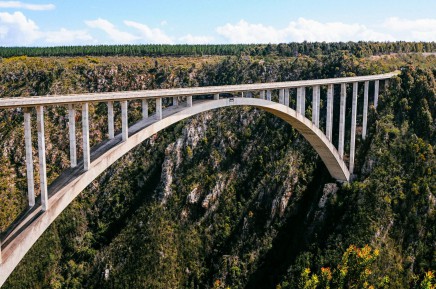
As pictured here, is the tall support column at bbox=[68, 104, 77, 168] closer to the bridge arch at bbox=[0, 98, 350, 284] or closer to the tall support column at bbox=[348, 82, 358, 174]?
the bridge arch at bbox=[0, 98, 350, 284]

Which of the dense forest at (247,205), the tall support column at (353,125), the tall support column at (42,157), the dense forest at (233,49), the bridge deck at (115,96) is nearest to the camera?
the bridge deck at (115,96)

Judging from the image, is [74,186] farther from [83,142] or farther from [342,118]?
[342,118]

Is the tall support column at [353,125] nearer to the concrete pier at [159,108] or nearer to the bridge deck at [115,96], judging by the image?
the bridge deck at [115,96]

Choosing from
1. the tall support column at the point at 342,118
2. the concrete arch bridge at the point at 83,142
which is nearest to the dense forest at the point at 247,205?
the tall support column at the point at 342,118

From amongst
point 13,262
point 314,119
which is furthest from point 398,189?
point 13,262

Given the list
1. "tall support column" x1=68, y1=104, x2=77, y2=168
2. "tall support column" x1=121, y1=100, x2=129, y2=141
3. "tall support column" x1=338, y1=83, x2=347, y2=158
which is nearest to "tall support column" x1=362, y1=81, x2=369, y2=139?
"tall support column" x1=338, y1=83, x2=347, y2=158

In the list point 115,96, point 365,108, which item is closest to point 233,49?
point 365,108
